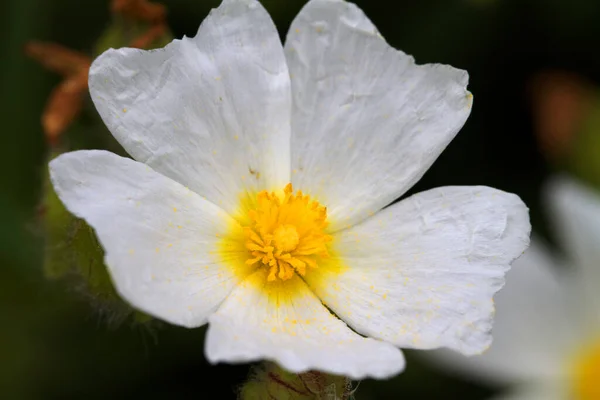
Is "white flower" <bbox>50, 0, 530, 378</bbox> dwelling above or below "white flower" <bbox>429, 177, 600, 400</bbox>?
above

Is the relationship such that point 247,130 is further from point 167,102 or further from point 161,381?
point 161,381

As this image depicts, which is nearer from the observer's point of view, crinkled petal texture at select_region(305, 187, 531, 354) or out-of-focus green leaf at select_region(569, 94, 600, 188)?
crinkled petal texture at select_region(305, 187, 531, 354)

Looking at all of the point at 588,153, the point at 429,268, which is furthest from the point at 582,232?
the point at 429,268

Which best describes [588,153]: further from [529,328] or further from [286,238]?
[286,238]

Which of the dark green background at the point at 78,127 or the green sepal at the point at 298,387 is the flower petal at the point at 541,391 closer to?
the dark green background at the point at 78,127

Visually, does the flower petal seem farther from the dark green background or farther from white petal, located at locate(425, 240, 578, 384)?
the dark green background

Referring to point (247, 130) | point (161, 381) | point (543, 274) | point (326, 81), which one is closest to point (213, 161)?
point (247, 130)

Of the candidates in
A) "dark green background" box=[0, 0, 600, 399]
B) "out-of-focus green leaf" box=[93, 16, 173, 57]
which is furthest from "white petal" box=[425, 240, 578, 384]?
"out-of-focus green leaf" box=[93, 16, 173, 57]
